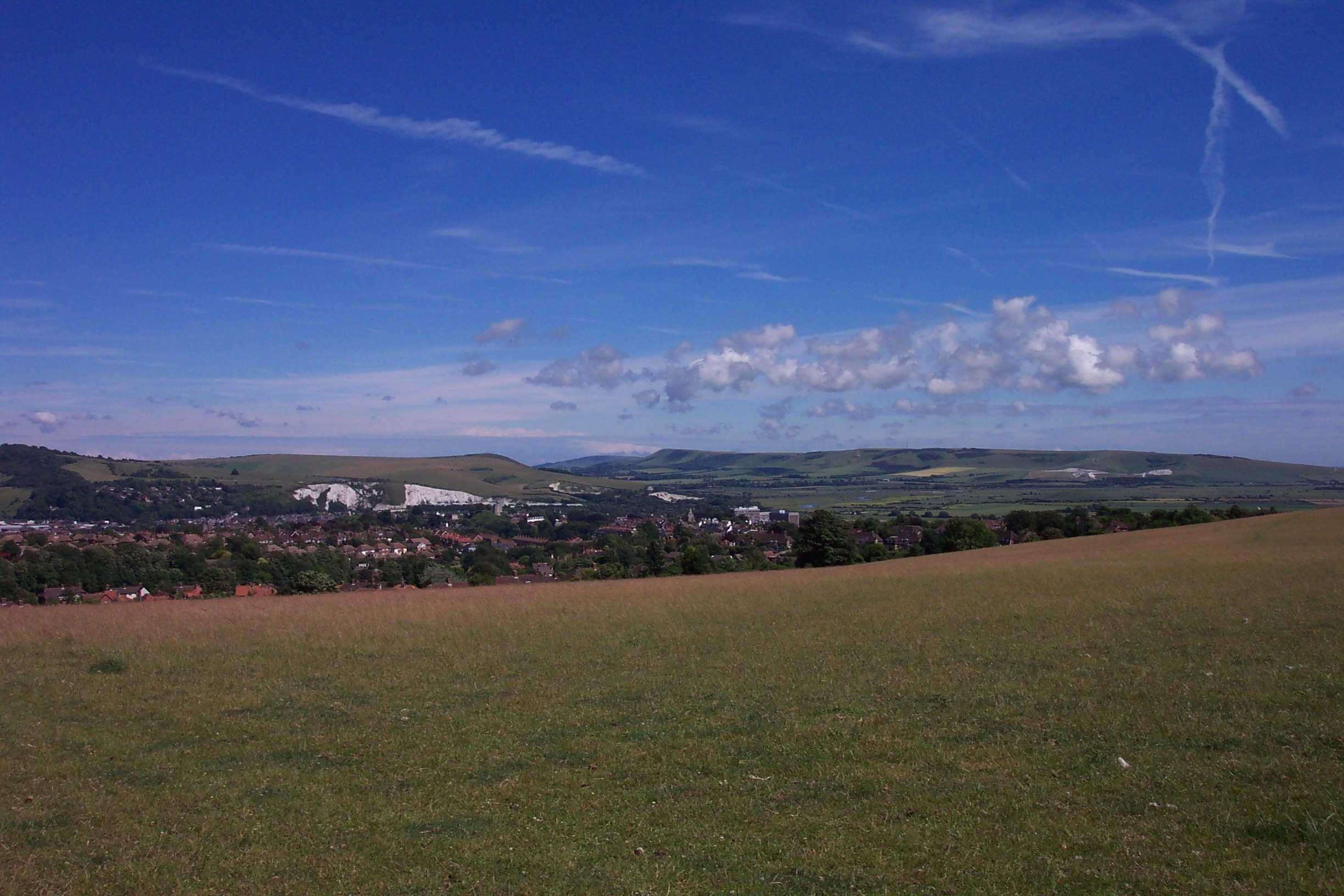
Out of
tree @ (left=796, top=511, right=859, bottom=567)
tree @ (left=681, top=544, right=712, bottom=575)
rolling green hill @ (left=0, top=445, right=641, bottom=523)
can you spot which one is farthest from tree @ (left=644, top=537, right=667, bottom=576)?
rolling green hill @ (left=0, top=445, right=641, bottom=523)

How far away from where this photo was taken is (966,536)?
64438mm

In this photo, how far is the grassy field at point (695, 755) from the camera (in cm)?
816

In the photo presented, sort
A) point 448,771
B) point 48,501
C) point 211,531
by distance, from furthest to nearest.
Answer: point 48,501 → point 211,531 → point 448,771

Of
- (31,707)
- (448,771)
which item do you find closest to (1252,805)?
(448,771)

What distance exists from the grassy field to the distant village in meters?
18.7

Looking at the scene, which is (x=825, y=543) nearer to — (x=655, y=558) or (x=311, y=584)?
(x=655, y=558)

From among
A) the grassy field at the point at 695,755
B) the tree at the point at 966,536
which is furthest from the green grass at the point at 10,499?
the tree at the point at 966,536

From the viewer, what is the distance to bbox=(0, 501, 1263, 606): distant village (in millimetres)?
43625

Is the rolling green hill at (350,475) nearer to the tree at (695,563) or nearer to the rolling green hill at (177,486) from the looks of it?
the rolling green hill at (177,486)

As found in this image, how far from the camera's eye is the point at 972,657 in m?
18.5

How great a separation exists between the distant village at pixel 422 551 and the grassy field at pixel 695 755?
18.7 meters

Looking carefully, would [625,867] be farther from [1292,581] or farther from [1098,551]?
[1098,551]

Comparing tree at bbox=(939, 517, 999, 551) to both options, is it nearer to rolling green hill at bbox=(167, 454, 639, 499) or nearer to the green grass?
the green grass

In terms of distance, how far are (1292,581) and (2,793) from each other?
31.7 metres
